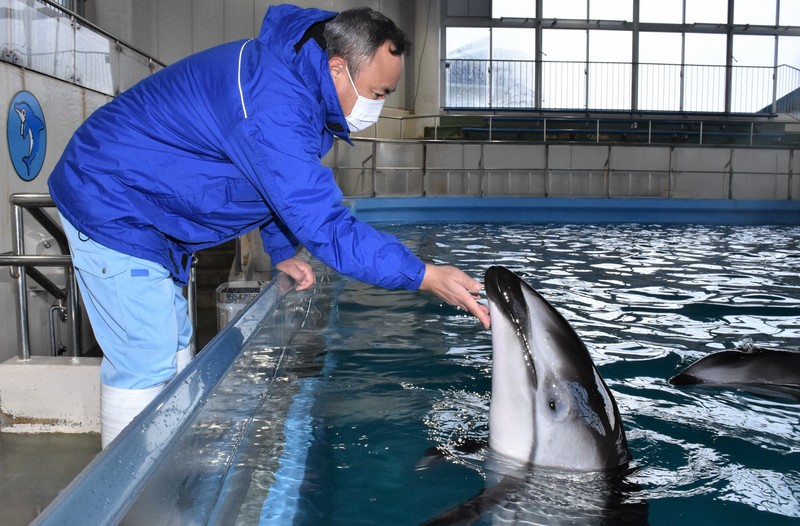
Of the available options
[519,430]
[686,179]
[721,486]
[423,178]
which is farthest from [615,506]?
[686,179]

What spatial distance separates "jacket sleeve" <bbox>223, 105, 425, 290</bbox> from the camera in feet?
7.04

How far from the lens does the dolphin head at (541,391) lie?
2.47 m

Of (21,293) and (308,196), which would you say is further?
(21,293)

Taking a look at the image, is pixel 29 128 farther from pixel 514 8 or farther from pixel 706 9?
pixel 706 9

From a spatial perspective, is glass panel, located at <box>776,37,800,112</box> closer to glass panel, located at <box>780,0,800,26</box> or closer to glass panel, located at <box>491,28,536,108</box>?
glass panel, located at <box>780,0,800,26</box>

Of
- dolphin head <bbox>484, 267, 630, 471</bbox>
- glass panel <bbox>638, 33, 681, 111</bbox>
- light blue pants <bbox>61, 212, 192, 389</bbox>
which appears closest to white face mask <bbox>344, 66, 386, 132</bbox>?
dolphin head <bbox>484, 267, 630, 471</bbox>

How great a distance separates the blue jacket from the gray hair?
→ 57 millimetres

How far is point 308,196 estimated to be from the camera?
7.25ft

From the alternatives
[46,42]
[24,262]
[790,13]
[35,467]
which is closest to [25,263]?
[24,262]

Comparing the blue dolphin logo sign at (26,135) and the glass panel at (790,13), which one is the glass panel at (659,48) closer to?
the glass panel at (790,13)

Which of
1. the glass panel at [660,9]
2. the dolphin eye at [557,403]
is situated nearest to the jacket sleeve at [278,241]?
the dolphin eye at [557,403]

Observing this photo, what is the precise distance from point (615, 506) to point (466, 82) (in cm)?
1969

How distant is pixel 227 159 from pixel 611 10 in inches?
841

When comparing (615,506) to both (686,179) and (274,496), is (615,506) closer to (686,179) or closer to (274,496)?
(274,496)
